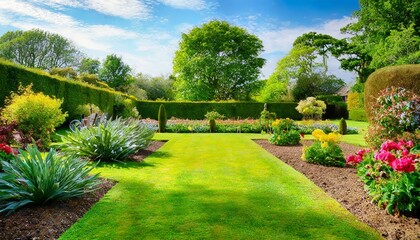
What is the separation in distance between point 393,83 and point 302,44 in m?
31.5

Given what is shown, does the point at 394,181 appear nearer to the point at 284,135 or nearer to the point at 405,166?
the point at 405,166

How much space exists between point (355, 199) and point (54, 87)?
16414 millimetres

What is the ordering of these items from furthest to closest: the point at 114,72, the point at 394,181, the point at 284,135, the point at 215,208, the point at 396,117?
the point at 114,72 < the point at 284,135 < the point at 396,117 < the point at 215,208 < the point at 394,181

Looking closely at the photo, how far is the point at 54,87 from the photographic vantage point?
57.8ft

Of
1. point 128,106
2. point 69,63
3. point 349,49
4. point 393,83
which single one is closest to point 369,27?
point 349,49

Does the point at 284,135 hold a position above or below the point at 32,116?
below

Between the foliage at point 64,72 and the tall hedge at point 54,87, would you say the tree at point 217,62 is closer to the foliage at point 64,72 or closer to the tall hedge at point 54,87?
the foliage at point 64,72

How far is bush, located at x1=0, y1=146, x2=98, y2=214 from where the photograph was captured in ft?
14.2

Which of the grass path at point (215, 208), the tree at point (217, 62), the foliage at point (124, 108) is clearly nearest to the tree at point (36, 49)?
the tree at point (217, 62)

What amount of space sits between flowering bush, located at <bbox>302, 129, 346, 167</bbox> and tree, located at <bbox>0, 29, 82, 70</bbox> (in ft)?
138

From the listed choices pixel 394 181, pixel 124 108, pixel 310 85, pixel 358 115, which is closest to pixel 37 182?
pixel 394 181

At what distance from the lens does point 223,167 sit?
7.85m

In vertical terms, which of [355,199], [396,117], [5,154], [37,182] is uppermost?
[396,117]

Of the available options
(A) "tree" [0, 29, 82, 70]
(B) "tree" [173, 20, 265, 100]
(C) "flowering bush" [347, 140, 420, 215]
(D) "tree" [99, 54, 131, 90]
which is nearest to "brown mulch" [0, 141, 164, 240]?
(C) "flowering bush" [347, 140, 420, 215]
